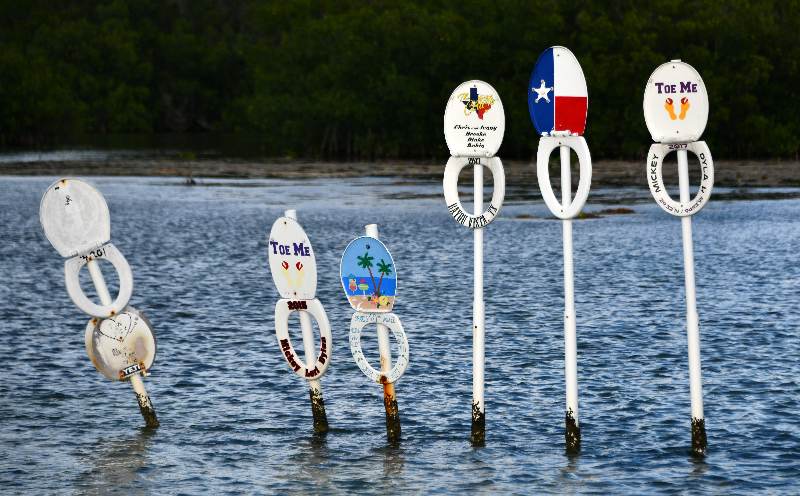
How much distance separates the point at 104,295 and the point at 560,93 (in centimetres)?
540

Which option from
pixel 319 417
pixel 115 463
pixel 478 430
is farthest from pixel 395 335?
pixel 115 463

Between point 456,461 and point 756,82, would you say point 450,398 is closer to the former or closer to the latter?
point 456,461

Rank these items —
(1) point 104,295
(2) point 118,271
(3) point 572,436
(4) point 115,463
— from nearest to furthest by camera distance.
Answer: (4) point 115,463 < (3) point 572,436 < (2) point 118,271 < (1) point 104,295

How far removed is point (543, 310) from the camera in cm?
2736

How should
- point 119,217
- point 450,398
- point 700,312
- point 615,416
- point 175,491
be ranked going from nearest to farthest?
point 175,491 < point 615,416 < point 450,398 < point 700,312 < point 119,217

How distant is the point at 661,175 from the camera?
1431cm

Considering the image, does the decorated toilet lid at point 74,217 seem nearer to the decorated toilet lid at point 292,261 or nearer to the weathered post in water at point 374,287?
the decorated toilet lid at point 292,261

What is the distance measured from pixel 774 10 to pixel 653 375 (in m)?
112

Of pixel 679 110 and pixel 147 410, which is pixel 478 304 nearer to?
pixel 679 110

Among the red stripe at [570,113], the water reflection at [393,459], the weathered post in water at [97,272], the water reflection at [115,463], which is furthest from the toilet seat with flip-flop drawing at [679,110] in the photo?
the water reflection at [115,463]

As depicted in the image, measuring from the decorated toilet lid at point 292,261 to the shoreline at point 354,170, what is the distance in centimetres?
6211

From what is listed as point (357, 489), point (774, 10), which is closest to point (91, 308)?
point (357, 489)

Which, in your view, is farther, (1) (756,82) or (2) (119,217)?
(1) (756,82)

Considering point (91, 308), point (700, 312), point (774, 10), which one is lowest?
point (700, 312)
